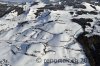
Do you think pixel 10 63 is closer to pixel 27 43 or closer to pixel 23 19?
pixel 27 43

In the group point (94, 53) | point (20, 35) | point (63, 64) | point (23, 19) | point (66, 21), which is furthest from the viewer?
point (23, 19)

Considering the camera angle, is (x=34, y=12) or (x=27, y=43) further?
(x=34, y=12)

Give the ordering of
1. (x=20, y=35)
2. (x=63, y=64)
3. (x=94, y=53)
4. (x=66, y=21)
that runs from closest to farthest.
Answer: (x=63, y=64) → (x=94, y=53) → (x=20, y=35) → (x=66, y=21)

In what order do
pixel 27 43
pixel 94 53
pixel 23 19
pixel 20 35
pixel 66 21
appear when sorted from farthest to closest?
1. pixel 23 19
2. pixel 66 21
3. pixel 20 35
4. pixel 27 43
5. pixel 94 53

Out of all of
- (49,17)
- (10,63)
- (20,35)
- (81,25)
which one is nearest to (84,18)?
(81,25)

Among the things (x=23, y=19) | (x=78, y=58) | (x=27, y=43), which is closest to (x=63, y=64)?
(x=78, y=58)

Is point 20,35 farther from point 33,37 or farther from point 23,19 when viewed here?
point 23,19
